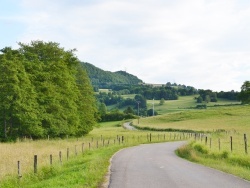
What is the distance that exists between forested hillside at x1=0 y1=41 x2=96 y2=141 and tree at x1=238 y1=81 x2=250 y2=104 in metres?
86.2

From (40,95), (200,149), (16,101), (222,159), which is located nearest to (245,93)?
(40,95)

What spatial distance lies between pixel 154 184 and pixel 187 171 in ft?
16.3

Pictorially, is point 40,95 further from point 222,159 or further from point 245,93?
point 245,93

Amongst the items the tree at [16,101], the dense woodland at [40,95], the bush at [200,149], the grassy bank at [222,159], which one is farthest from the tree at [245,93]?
the grassy bank at [222,159]

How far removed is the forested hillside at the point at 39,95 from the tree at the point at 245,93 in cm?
8617

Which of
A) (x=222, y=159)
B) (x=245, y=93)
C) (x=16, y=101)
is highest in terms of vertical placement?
(x=245, y=93)

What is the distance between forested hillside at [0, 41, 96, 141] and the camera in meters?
43.0

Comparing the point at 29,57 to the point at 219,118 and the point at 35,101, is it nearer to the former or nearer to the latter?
the point at 35,101

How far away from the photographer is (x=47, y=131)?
163 feet

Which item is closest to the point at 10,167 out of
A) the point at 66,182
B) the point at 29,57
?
the point at 66,182

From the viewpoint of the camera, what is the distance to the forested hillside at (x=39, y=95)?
43.0m

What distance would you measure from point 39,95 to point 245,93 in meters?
A: 102

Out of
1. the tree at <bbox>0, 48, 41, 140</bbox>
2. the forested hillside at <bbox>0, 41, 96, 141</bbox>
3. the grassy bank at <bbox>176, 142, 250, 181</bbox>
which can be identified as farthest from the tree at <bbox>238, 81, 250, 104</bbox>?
the grassy bank at <bbox>176, 142, 250, 181</bbox>

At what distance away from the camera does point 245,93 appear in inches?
5359
